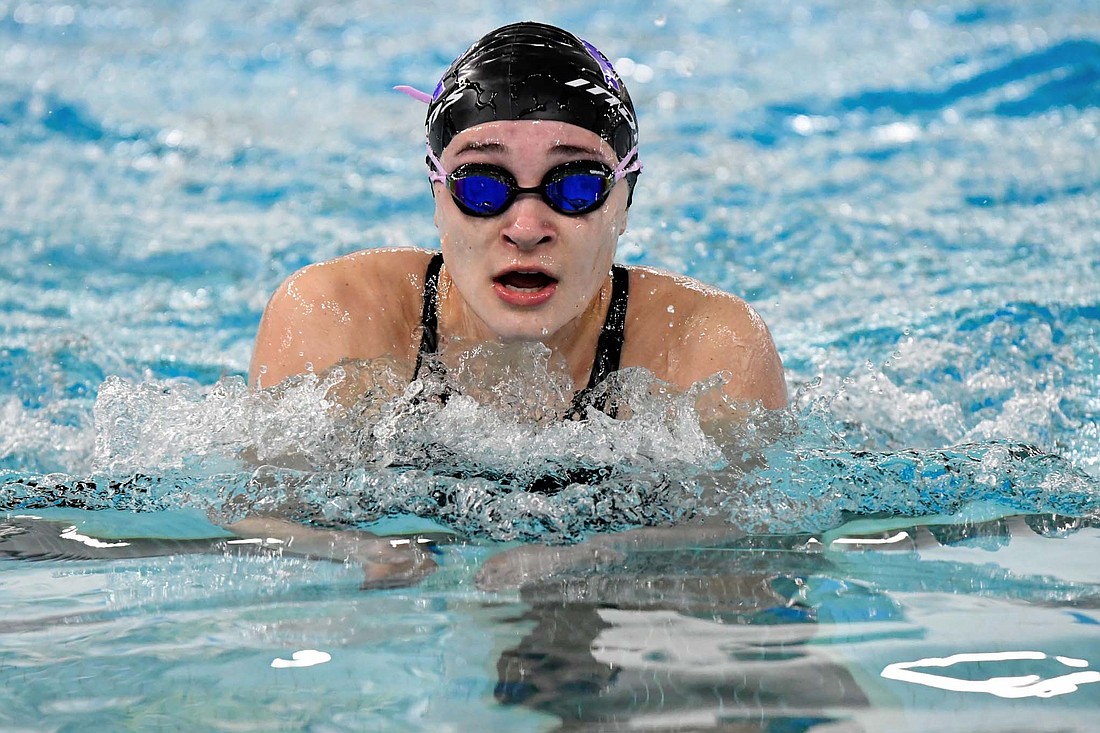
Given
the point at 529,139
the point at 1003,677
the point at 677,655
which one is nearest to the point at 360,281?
the point at 529,139

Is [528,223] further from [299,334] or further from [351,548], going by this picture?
[351,548]

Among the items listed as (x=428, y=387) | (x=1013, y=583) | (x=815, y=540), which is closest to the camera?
(x=1013, y=583)

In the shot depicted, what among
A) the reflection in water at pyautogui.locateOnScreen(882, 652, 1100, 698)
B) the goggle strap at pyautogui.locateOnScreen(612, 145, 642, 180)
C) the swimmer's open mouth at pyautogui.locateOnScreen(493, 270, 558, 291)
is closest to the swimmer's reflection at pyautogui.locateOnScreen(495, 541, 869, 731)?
the reflection in water at pyautogui.locateOnScreen(882, 652, 1100, 698)

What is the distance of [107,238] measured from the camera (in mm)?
5605

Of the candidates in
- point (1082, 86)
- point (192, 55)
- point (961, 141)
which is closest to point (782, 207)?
point (961, 141)

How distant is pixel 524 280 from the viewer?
2.73 m

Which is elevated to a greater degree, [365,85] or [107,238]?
[365,85]

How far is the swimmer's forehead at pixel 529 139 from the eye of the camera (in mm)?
2666

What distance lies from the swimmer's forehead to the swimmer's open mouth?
278 mm

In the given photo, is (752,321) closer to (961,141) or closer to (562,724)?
(562,724)

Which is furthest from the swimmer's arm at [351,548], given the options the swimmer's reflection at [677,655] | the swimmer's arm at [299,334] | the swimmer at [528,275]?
the swimmer's arm at [299,334]

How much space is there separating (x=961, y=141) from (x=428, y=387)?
4989 mm

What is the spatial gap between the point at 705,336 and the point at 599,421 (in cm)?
39

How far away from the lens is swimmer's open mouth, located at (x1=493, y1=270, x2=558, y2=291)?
2686 mm
